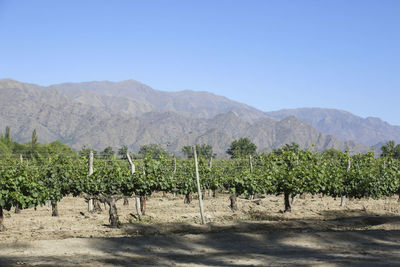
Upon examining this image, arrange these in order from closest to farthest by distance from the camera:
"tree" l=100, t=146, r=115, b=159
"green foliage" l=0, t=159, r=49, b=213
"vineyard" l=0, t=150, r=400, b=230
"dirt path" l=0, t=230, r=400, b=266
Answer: "dirt path" l=0, t=230, r=400, b=266, "green foliage" l=0, t=159, r=49, b=213, "vineyard" l=0, t=150, r=400, b=230, "tree" l=100, t=146, r=115, b=159

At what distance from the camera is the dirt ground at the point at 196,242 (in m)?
10.7

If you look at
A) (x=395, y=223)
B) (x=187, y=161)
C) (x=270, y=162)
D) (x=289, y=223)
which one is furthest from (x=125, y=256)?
(x=187, y=161)

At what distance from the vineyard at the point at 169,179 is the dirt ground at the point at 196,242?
44.4 inches

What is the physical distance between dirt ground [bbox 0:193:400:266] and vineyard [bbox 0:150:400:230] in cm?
113

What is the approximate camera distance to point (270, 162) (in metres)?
22.8

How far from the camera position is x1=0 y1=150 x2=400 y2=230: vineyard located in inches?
658

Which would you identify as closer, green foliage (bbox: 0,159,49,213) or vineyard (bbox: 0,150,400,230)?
green foliage (bbox: 0,159,49,213)

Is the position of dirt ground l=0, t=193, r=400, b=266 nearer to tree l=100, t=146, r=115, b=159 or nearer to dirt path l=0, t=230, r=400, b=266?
dirt path l=0, t=230, r=400, b=266

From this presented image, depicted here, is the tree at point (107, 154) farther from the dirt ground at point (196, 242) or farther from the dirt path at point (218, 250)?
the dirt path at point (218, 250)

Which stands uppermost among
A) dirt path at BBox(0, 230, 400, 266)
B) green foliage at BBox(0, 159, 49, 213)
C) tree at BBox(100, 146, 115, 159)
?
tree at BBox(100, 146, 115, 159)

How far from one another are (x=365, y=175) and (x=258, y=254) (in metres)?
13.2

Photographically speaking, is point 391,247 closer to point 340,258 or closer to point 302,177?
point 340,258

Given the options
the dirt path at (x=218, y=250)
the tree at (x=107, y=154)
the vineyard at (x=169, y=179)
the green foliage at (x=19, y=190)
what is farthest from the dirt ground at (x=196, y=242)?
the tree at (x=107, y=154)

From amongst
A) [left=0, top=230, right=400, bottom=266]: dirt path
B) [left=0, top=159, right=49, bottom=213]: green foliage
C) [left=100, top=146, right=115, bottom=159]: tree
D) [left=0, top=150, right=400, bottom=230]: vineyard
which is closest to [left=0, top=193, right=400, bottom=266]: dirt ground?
[left=0, top=230, right=400, bottom=266]: dirt path
